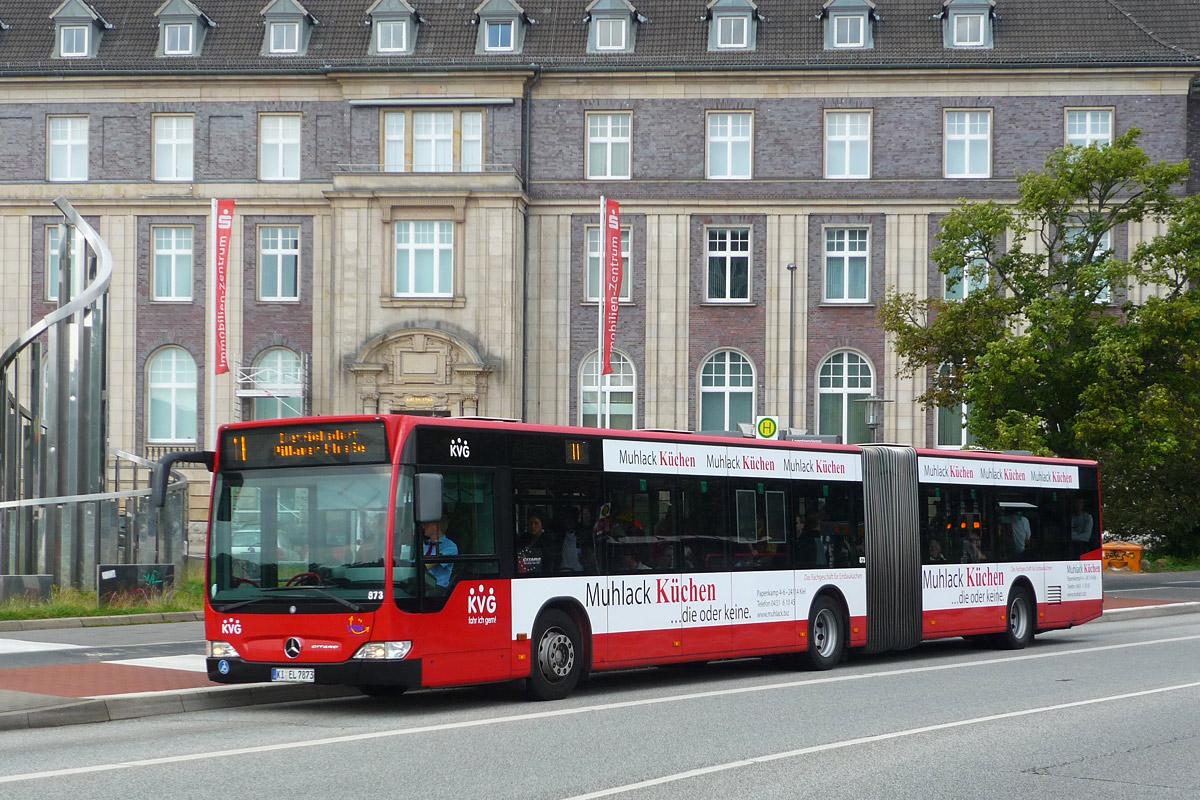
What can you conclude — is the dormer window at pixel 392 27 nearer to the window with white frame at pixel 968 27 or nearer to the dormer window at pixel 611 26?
the dormer window at pixel 611 26

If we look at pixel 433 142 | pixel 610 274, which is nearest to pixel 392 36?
pixel 433 142

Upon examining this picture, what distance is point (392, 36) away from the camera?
149ft

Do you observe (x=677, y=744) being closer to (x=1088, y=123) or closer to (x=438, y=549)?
(x=438, y=549)

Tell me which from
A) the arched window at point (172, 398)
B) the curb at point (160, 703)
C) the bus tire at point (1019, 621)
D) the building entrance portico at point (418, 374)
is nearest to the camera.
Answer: the curb at point (160, 703)

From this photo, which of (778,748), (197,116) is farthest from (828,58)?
(778,748)

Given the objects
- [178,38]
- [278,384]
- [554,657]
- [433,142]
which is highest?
[178,38]

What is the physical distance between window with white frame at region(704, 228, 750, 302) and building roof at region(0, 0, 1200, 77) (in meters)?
4.96

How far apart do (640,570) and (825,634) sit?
3.54 metres

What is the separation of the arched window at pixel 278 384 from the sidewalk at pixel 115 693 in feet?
95.6

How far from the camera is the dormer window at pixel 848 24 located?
149 feet

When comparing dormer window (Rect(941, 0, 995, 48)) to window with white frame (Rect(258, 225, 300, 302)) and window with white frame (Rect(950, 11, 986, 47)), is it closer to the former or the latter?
window with white frame (Rect(950, 11, 986, 47))

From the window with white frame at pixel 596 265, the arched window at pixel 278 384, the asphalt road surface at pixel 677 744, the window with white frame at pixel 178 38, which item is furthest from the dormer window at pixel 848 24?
the asphalt road surface at pixel 677 744

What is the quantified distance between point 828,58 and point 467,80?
10302 mm

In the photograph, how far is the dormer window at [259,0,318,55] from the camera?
4559cm
